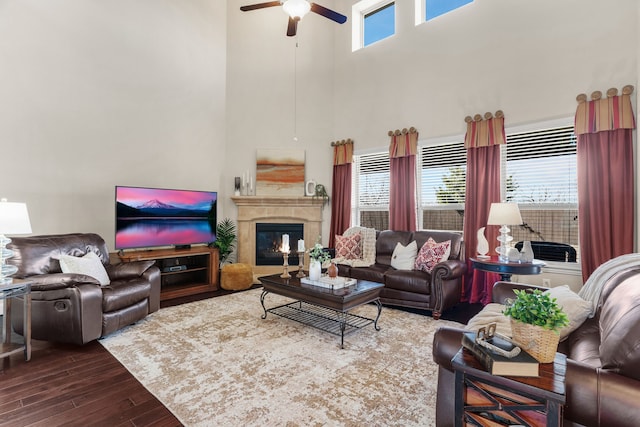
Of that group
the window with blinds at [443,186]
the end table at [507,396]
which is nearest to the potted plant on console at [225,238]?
the window with blinds at [443,186]

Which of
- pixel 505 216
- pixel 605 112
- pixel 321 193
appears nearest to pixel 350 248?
pixel 321 193

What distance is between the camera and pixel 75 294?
9.32 ft

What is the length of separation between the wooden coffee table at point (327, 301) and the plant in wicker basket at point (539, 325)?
172cm

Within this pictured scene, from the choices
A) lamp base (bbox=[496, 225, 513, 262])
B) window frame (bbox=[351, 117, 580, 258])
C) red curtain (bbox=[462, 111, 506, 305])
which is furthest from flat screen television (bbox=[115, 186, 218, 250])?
lamp base (bbox=[496, 225, 513, 262])

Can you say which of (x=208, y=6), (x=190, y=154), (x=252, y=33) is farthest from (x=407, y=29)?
(x=190, y=154)

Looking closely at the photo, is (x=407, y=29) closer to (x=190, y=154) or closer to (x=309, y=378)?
(x=190, y=154)

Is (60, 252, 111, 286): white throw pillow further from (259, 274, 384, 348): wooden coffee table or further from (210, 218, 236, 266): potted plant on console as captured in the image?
(210, 218, 236, 266): potted plant on console

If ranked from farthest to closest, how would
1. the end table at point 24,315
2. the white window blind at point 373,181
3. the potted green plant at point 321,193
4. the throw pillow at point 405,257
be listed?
1. the potted green plant at point 321,193
2. the white window blind at point 373,181
3. the throw pillow at point 405,257
4. the end table at point 24,315

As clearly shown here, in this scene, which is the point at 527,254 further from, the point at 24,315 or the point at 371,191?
the point at 24,315

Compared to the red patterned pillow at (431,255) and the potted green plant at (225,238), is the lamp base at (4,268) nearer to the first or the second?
the potted green plant at (225,238)

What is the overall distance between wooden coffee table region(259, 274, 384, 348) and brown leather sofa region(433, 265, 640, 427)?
4.55 ft

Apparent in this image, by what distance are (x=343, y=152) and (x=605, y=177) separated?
382 centimetres

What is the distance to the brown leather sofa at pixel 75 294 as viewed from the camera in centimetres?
284

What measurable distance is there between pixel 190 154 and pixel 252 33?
2.63 meters
